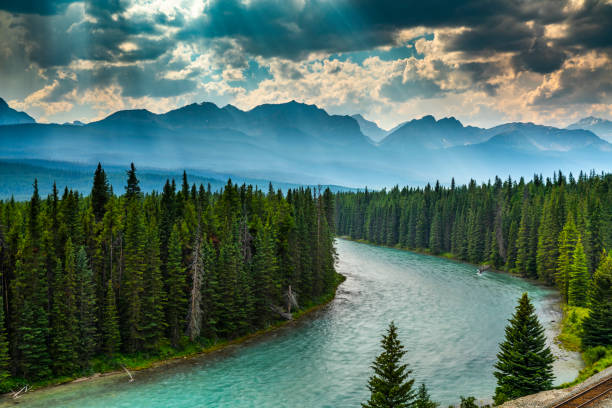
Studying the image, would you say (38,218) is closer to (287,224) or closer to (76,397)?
(76,397)

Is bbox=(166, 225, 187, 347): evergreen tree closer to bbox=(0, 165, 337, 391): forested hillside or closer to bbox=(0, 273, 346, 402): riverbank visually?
bbox=(0, 165, 337, 391): forested hillside

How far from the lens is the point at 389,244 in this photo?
19700 cm

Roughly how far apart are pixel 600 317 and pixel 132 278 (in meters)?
58.1

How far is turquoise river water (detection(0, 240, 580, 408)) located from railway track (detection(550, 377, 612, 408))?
12255 mm

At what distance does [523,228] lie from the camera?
124m

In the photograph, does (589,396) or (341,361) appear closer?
(589,396)

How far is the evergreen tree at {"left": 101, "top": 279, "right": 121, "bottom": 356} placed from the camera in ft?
181

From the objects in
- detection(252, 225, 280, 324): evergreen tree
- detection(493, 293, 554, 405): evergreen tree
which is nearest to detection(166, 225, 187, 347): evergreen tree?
detection(252, 225, 280, 324): evergreen tree

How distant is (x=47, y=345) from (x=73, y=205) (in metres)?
18.8

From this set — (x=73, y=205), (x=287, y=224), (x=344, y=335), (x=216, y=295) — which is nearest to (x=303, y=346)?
(x=344, y=335)

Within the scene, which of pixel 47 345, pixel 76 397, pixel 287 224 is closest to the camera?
pixel 76 397

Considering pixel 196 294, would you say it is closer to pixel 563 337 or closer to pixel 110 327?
pixel 110 327

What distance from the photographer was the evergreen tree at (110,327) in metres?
55.3

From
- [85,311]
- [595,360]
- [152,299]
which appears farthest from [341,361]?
[85,311]
